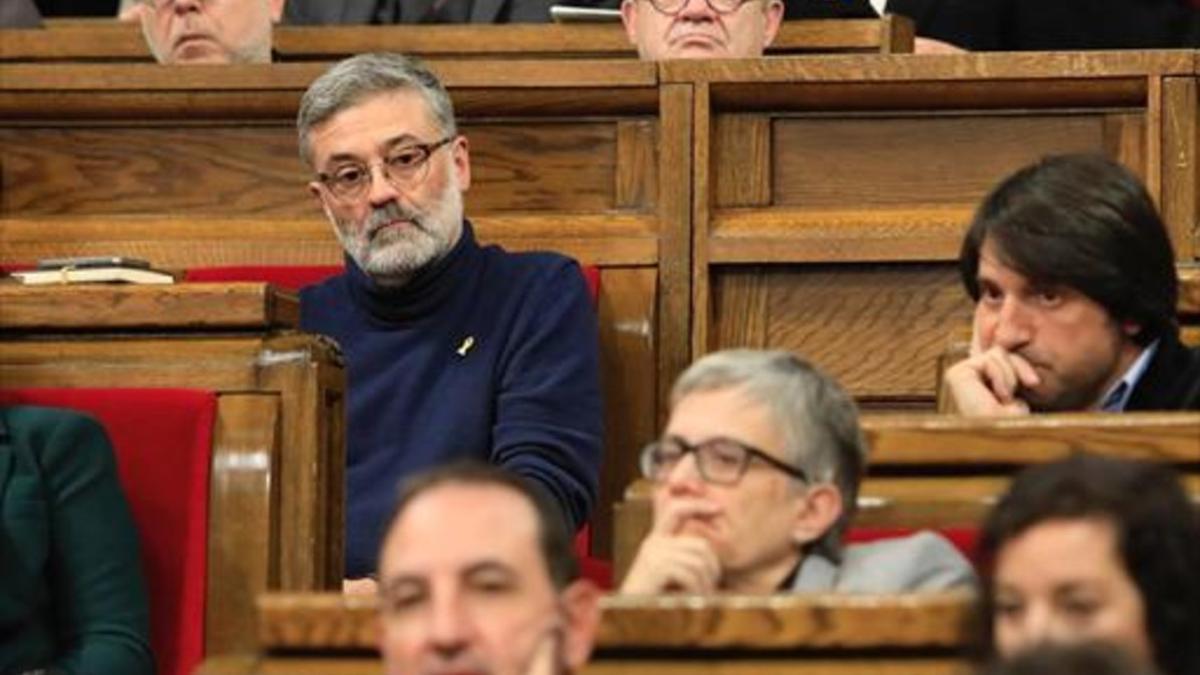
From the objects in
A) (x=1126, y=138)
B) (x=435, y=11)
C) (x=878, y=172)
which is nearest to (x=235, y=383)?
(x=878, y=172)

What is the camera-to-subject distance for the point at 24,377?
1802mm

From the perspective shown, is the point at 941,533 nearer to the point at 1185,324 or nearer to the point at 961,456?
the point at 961,456

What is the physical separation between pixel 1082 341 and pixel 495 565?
22.2 inches

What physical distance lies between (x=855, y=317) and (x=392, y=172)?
329 mm

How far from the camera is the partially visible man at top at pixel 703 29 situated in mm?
2336

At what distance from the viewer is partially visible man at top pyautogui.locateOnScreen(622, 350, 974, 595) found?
1438mm

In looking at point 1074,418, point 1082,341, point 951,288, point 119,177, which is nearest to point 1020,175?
point 1082,341

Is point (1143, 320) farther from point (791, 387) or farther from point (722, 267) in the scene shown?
point (722, 267)

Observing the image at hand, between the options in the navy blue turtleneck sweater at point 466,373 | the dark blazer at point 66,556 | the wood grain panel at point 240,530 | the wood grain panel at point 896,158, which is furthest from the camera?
the wood grain panel at point 896,158

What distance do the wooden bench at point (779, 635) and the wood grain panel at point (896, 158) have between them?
38.2 inches

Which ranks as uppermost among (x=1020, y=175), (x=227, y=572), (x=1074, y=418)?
(x=1020, y=175)

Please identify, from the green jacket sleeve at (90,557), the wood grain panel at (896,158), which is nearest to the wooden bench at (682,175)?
the wood grain panel at (896,158)

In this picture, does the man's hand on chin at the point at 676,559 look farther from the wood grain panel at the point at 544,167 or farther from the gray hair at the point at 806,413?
the wood grain panel at the point at 544,167

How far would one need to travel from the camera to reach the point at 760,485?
4.78 feet
